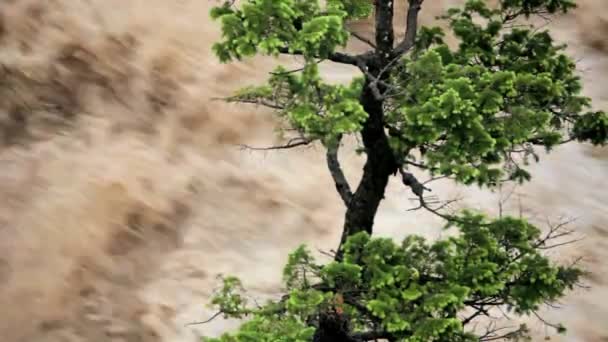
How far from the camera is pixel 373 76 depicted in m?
7.58

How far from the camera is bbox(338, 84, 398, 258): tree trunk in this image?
296 inches

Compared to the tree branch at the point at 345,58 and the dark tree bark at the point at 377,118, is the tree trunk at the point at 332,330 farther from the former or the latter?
the tree branch at the point at 345,58

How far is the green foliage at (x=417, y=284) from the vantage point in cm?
714

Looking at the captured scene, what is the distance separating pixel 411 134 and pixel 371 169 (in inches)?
44.0

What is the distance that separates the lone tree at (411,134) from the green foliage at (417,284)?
13 millimetres

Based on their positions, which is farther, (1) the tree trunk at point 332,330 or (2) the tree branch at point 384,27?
(1) the tree trunk at point 332,330

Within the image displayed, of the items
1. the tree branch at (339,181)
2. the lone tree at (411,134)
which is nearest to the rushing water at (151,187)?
the tree branch at (339,181)

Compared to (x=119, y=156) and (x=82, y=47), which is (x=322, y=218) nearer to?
(x=119, y=156)

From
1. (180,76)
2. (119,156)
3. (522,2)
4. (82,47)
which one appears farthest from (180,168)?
(522,2)

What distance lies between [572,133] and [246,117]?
35.3 ft

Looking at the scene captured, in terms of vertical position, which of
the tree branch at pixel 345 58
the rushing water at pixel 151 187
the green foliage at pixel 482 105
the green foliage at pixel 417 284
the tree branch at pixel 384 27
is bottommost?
the green foliage at pixel 417 284

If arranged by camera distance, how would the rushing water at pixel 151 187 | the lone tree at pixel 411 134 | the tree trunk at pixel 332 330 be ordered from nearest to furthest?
1. the lone tree at pixel 411 134
2. the tree trunk at pixel 332 330
3. the rushing water at pixel 151 187

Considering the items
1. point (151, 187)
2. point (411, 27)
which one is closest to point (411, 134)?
point (411, 27)

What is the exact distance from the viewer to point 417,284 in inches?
286
